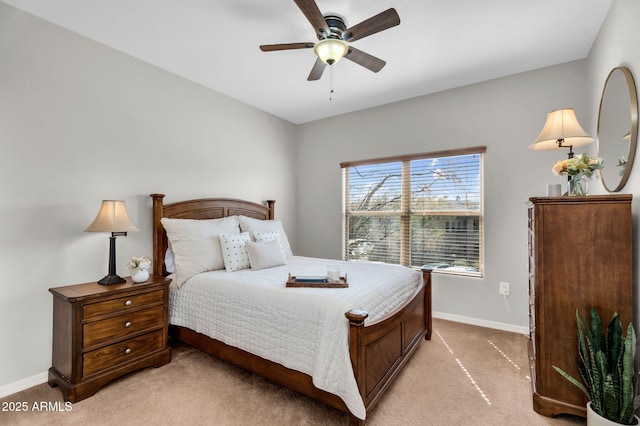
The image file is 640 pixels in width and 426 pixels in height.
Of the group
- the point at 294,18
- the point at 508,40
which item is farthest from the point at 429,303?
the point at 294,18

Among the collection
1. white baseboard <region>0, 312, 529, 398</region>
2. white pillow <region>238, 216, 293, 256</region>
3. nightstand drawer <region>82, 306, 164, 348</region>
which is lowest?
white baseboard <region>0, 312, 529, 398</region>

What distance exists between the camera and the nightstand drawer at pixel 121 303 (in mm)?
2108

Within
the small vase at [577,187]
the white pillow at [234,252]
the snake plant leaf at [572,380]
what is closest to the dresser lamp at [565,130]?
the small vase at [577,187]

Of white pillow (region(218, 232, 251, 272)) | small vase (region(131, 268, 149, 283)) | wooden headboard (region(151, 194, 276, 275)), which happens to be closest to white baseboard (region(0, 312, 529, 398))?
small vase (region(131, 268, 149, 283))

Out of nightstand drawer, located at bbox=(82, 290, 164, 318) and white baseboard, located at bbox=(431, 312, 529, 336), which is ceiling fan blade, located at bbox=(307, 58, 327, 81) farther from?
white baseboard, located at bbox=(431, 312, 529, 336)

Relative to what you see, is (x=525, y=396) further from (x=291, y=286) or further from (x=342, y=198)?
(x=342, y=198)

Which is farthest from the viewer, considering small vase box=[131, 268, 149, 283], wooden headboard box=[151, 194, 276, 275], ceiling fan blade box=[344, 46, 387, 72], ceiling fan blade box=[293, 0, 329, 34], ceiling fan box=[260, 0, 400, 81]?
wooden headboard box=[151, 194, 276, 275]

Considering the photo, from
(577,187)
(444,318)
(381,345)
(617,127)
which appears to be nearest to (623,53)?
(617,127)

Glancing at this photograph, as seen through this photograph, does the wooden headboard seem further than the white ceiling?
Yes

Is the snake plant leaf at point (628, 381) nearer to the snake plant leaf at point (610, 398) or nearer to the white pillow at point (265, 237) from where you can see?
the snake plant leaf at point (610, 398)

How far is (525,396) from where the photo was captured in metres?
2.08

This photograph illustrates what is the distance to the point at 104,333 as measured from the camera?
2.19 m

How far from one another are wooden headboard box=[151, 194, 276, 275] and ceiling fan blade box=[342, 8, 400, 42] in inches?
87.3

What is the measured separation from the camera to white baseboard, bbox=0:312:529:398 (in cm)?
214
